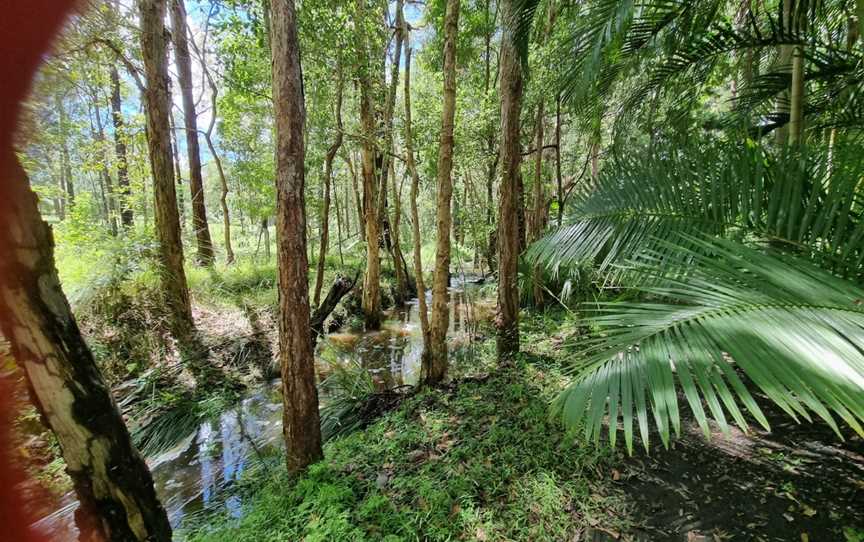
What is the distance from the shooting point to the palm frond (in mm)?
841

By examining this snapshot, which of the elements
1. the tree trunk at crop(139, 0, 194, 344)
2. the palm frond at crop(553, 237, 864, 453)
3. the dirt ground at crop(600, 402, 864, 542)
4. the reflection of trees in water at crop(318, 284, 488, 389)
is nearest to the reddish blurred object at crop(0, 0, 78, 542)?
the palm frond at crop(553, 237, 864, 453)

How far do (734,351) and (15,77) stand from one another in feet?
5.12

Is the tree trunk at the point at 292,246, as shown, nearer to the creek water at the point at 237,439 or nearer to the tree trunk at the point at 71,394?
the creek water at the point at 237,439

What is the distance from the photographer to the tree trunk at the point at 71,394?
1.23 m

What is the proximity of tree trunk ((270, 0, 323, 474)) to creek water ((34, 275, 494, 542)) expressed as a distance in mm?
668

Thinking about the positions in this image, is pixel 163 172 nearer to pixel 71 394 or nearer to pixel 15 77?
pixel 71 394

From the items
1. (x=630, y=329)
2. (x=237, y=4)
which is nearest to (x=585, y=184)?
(x=630, y=329)

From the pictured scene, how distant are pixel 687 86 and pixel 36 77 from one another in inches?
201

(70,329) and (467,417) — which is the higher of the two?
(70,329)

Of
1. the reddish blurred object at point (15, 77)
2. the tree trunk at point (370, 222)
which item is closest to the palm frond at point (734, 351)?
the reddish blurred object at point (15, 77)

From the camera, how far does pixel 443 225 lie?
3992 mm

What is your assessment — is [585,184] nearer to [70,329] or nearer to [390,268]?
[70,329]

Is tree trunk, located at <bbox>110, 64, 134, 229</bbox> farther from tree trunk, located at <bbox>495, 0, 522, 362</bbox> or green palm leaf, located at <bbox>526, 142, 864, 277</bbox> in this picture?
green palm leaf, located at <bbox>526, 142, 864, 277</bbox>

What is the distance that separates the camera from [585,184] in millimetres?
2994
